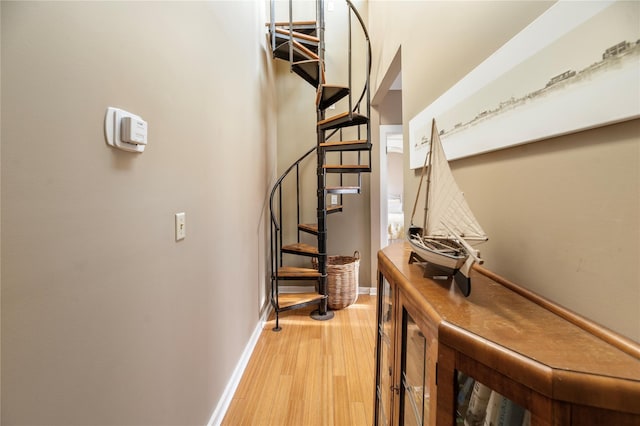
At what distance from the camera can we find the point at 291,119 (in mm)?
3434

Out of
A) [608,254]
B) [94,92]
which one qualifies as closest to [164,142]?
[94,92]

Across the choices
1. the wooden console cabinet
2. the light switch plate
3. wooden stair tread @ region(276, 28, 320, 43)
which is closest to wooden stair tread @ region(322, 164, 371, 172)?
wooden stair tread @ region(276, 28, 320, 43)

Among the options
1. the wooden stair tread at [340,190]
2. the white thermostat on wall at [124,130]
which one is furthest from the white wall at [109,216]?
the wooden stair tread at [340,190]

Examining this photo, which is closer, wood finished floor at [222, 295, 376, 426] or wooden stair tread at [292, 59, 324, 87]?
wood finished floor at [222, 295, 376, 426]

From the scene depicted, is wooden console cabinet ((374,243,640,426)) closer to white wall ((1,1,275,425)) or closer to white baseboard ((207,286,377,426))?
white wall ((1,1,275,425))

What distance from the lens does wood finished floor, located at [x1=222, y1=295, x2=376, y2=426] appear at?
156cm

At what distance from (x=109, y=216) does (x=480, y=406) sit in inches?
39.8

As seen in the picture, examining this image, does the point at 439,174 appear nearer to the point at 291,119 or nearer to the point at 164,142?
the point at 164,142

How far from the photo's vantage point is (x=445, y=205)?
871 mm

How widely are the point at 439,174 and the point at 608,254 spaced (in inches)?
17.4

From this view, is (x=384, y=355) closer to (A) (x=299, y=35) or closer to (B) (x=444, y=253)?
(B) (x=444, y=253)

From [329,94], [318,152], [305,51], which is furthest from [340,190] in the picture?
[305,51]

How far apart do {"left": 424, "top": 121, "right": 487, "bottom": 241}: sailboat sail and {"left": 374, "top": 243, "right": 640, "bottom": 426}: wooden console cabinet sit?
16cm

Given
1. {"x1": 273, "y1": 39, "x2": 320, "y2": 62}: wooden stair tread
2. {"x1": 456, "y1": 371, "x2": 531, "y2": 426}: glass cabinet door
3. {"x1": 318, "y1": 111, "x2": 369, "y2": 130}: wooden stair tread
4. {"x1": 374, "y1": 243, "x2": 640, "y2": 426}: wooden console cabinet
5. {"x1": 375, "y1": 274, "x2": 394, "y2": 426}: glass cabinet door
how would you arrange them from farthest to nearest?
1. {"x1": 273, "y1": 39, "x2": 320, "y2": 62}: wooden stair tread
2. {"x1": 318, "y1": 111, "x2": 369, "y2": 130}: wooden stair tread
3. {"x1": 375, "y1": 274, "x2": 394, "y2": 426}: glass cabinet door
4. {"x1": 456, "y1": 371, "x2": 531, "y2": 426}: glass cabinet door
5. {"x1": 374, "y1": 243, "x2": 640, "y2": 426}: wooden console cabinet
